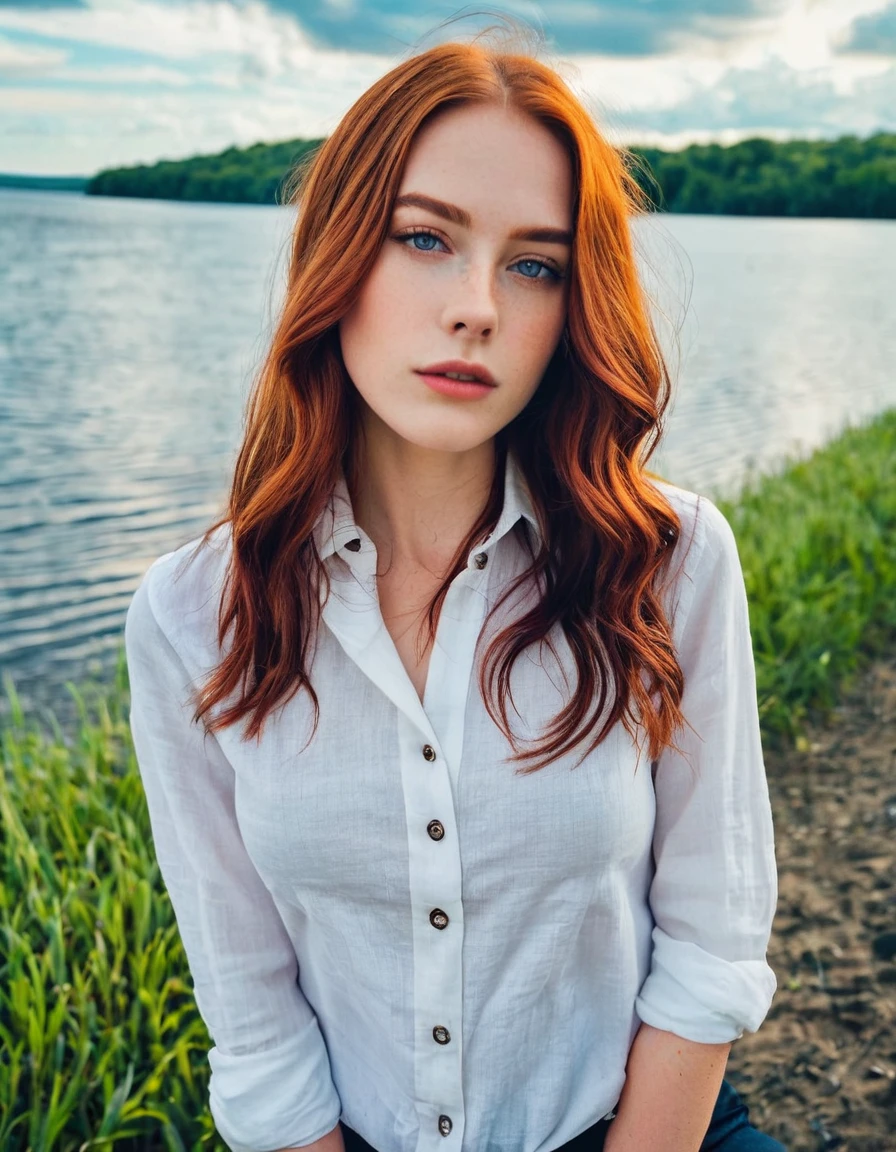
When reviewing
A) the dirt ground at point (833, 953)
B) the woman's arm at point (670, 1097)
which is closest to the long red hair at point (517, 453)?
the woman's arm at point (670, 1097)

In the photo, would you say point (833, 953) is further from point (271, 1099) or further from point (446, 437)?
point (446, 437)

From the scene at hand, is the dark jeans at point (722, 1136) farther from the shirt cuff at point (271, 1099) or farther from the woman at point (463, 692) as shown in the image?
the shirt cuff at point (271, 1099)

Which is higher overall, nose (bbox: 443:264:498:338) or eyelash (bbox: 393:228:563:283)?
eyelash (bbox: 393:228:563:283)

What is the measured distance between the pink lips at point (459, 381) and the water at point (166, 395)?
0.45m

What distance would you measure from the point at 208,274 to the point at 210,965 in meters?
31.4

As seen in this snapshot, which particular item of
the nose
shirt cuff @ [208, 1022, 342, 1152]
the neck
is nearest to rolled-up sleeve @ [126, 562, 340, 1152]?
shirt cuff @ [208, 1022, 342, 1152]

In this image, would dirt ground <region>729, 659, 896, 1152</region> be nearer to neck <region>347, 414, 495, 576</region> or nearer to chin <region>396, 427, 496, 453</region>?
neck <region>347, 414, 495, 576</region>

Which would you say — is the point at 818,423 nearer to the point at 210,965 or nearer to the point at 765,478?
the point at 765,478

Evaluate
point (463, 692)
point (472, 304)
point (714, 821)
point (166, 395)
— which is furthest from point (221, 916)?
point (166, 395)

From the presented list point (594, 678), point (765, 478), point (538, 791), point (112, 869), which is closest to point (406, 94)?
point (594, 678)

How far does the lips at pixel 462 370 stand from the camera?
1442 millimetres

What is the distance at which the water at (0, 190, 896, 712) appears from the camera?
255 inches

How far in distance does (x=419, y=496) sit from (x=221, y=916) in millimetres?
708

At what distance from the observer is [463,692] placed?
1476 millimetres
